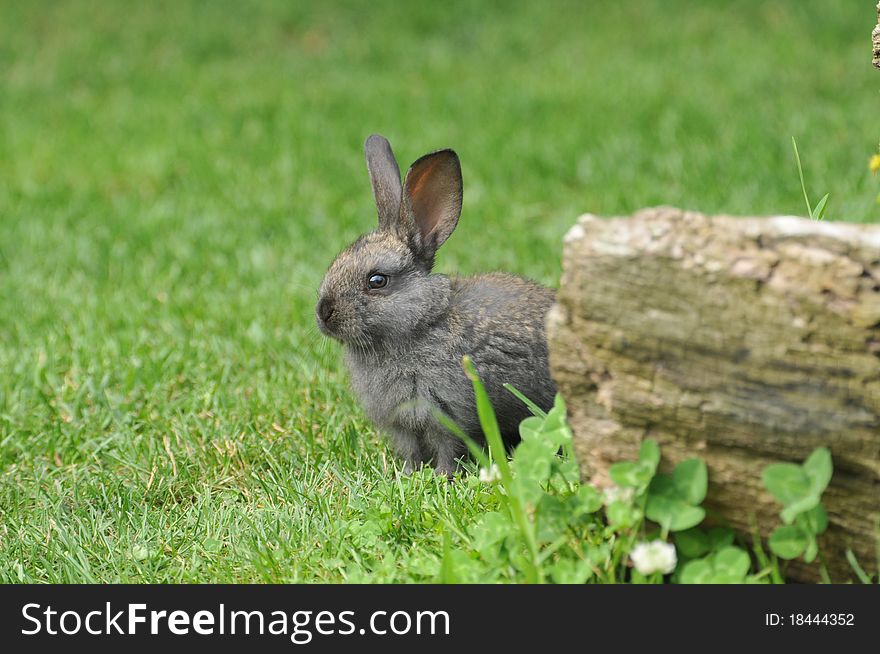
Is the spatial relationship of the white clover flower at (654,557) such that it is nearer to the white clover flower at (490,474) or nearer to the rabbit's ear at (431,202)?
the white clover flower at (490,474)

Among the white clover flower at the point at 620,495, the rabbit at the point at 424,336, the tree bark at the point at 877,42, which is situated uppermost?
the tree bark at the point at 877,42

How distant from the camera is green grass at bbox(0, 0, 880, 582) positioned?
3844mm

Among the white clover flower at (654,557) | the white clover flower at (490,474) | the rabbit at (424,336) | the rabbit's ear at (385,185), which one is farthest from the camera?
the rabbit's ear at (385,185)

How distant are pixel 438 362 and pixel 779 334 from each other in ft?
6.04

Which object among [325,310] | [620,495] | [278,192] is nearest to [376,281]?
[325,310]

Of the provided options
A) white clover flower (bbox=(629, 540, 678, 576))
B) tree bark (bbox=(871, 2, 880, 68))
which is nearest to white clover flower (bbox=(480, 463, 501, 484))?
white clover flower (bbox=(629, 540, 678, 576))

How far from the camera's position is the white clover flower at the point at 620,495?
111 inches

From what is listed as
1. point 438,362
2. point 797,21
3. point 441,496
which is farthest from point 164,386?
point 797,21

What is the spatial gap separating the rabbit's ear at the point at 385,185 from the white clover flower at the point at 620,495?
6.48 ft

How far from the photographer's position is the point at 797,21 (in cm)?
1193

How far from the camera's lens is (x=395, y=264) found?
4.39 m

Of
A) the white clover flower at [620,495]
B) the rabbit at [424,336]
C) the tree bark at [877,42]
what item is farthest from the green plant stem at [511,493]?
the tree bark at [877,42]

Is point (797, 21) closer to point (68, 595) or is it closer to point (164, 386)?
point (164, 386)

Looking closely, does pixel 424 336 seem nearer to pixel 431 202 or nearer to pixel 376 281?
pixel 376 281
